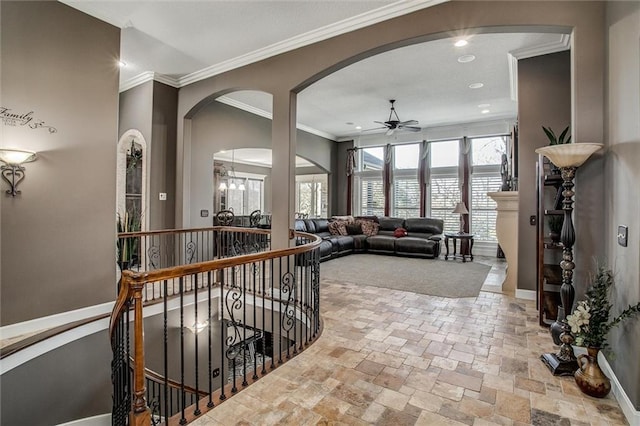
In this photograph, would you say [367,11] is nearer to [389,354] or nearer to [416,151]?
[389,354]

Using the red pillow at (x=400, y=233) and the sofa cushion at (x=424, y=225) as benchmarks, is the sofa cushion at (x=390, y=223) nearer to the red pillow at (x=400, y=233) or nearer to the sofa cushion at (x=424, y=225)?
the sofa cushion at (x=424, y=225)

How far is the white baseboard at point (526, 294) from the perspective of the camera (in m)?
4.32

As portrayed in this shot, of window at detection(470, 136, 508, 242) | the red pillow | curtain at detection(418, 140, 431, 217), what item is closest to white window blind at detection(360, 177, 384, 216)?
curtain at detection(418, 140, 431, 217)

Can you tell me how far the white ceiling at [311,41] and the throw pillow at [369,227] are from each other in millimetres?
3146

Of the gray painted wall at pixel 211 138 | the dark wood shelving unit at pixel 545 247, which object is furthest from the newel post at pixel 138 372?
the gray painted wall at pixel 211 138

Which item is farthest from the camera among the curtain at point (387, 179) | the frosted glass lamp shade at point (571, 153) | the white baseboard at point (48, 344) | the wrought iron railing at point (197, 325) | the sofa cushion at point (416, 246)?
the curtain at point (387, 179)

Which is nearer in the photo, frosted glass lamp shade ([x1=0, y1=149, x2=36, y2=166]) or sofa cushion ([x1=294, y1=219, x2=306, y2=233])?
frosted glass lamp shade ([x1=0, y1=149, x2=36, y2=166])

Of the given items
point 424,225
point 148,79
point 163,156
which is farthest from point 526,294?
point 148,79

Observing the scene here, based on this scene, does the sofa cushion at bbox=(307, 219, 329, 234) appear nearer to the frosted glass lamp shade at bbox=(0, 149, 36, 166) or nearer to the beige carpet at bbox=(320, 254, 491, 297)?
the beige carpet at bbox=(320, 254, 491, 297)

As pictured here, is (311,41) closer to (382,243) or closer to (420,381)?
(420,381)

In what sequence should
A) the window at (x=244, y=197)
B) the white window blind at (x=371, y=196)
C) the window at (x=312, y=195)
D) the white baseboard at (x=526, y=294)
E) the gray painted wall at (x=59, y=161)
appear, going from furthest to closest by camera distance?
the window at (x=244, y=197), the window at (x=312, y=195), the white window blind at (x=371, y=196), the white baseboard at (x=526, y=294), the gray painted wall at (x=59, y=161)

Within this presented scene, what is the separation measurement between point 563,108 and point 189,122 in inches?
228

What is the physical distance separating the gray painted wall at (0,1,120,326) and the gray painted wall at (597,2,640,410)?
4.98 meters

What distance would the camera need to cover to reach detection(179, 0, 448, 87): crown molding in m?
3.35
